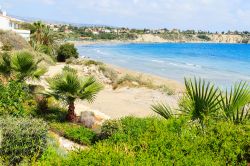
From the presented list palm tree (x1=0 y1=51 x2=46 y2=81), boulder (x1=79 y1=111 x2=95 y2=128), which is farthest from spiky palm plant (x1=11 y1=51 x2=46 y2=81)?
boulder (x1=79 y1=111 x2=95 y2=128)

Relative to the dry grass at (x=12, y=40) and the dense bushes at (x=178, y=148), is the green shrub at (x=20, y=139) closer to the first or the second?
the dense bushes at (x=178, y=148)

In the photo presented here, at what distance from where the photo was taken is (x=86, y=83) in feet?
54.4

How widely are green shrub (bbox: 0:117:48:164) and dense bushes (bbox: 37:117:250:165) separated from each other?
13.4 feet

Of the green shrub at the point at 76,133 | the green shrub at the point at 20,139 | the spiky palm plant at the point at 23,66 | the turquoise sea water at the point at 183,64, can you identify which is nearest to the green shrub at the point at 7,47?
the turquoise sea water at the point at 183,64

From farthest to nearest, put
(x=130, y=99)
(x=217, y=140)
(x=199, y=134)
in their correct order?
1. (x=130, y=99)
2. (x=199, y=134)
3. (x=217, y=140)

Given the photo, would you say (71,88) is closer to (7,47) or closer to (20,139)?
(20,139)

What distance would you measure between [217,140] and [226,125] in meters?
0.46

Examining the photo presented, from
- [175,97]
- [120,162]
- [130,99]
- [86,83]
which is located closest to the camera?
[120,162]

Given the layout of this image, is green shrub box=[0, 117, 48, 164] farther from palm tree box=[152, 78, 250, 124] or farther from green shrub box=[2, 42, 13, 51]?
green shrub box=[2, 42, 13, 51]

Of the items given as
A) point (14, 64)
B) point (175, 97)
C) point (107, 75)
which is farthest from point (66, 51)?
point (14, 64)

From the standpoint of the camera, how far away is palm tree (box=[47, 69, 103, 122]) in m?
16.2

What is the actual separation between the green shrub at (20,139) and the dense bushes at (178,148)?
409 centimetres

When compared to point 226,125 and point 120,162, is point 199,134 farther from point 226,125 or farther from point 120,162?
point 120,162

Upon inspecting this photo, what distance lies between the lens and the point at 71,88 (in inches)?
640
